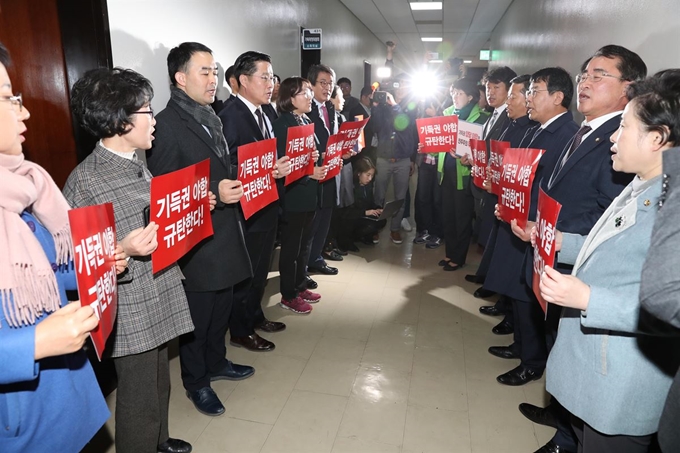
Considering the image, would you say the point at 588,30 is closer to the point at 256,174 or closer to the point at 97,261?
the point at 256,174

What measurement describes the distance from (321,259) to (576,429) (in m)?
2.95

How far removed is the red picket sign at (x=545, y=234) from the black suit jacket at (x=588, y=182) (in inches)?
15.3

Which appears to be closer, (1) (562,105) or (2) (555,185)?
(2) (555,185)

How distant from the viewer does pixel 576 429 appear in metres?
1.49

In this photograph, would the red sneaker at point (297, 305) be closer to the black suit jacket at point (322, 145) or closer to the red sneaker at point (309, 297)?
the red sneaker at point (309, 297)

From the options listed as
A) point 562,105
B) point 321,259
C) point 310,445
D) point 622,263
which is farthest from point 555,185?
point 321,259

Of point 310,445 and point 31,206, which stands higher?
point 31,206

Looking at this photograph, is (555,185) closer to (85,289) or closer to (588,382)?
(588,382)

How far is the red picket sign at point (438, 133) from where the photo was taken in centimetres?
377

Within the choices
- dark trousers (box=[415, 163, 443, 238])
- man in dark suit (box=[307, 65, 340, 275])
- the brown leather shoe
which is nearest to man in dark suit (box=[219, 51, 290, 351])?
the brown leather shoe

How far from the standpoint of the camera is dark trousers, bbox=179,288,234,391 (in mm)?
2186

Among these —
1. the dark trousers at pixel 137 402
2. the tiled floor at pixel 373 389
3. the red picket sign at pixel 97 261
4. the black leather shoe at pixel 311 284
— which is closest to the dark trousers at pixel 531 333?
the tiled floor at pixel 373 389

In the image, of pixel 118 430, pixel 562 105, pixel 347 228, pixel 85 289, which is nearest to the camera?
pixel 85 289

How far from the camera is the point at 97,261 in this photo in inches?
44.8
